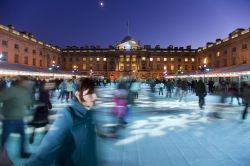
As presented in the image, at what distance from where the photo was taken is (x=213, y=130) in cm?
948

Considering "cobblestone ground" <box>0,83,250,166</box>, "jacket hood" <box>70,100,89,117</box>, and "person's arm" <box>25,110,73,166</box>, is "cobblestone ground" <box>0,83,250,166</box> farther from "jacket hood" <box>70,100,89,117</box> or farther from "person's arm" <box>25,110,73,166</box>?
"person's arm" <box>25,110,73,166</box>

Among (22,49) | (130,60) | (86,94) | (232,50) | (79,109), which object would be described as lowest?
(79,109)

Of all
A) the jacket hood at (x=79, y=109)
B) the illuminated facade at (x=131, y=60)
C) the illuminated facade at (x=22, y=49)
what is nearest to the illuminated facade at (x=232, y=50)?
the illuminated facade at (x=22, y=49)

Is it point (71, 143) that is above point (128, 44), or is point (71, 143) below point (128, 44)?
below

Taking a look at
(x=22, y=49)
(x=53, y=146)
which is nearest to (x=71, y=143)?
(x=53, y=146)

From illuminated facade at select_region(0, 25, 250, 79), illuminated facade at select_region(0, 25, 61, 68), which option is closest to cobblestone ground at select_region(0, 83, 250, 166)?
illuminated facade at select_region(0, 25, 61, 68)

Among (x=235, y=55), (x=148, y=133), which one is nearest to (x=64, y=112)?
(x=148, y=133)

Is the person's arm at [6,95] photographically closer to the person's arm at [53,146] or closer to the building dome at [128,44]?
the person's arm at [53,146]

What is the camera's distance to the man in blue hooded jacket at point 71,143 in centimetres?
297

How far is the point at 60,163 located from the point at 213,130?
7094mm

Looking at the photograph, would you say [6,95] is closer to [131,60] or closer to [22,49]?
[22,49]

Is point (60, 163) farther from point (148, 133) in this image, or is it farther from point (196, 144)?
point (148, 133)

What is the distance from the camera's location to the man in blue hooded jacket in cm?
297

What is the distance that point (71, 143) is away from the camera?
303 centimetres
